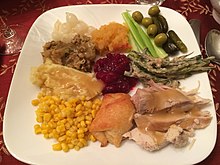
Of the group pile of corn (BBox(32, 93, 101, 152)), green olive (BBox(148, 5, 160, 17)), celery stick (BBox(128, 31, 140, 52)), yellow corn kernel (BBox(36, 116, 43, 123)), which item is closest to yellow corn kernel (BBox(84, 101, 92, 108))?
pile of corn (BBox(32, 93, 101, 152))

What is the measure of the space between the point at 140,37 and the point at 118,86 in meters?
0.42

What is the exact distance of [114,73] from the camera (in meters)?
2.15

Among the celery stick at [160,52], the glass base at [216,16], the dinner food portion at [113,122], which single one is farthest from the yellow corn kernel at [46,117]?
the glass base at [216,16]

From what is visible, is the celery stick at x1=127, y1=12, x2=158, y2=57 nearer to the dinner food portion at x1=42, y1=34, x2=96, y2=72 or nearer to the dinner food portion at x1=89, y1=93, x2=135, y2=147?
the dinner food portion at x1=42, y1=34, x2=96, y2=72

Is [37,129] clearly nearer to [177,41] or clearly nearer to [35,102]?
[35,102]

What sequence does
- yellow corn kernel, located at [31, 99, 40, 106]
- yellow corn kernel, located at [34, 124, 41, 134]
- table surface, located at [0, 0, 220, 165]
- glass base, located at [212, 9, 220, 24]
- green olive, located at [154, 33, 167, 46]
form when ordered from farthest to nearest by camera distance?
1. glass base, located at [212, 9, 220, 24]
2. table surface, located at [0, 0, 220, 165]
3. green olive, located at [154, 33, 167, 46]
4. yellow corn kernel, located at [31, 99, 40, 106]
5. yellow corn kernel, located at [34, 124, 41, 134]

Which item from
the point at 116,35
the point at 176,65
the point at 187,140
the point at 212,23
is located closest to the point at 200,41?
the point at 212,23

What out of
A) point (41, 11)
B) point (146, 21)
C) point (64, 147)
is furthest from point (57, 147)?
point (41, 11)

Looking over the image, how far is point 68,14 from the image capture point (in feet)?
7.77

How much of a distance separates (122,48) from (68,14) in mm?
418

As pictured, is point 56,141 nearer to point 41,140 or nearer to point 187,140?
point 41,140

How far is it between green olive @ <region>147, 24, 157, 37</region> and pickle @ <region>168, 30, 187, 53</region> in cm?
10

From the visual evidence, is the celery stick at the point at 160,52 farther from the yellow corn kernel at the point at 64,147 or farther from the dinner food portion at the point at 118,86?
the yellow corn kernel at the point at 64,147

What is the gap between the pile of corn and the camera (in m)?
1.87
